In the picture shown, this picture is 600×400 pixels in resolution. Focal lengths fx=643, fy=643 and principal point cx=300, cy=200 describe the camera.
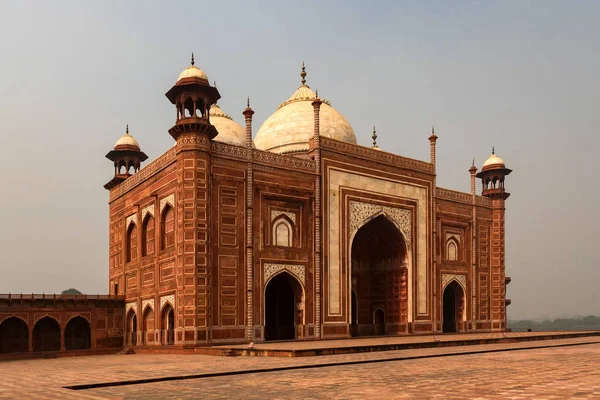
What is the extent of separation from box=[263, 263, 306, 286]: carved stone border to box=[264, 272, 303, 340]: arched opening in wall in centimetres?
140

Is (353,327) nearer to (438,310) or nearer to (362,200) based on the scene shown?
(438,310)

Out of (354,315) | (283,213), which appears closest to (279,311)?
(283,213)

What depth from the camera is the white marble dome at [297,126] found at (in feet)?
87.6

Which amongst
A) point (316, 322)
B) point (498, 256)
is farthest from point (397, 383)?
point (498, 256)

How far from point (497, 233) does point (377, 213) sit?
8434mm

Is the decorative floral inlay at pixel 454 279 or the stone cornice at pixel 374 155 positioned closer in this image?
the stone cornice at pixel 374 155

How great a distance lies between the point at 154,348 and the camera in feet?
64.8

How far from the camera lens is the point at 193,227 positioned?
1931 centimetres

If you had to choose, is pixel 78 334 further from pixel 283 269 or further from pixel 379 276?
pixel 379 276

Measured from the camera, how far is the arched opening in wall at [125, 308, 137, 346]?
901 inches

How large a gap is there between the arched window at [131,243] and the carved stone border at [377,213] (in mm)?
8016

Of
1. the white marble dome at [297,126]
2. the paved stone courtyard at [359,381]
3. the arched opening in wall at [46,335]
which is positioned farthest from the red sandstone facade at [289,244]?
the paved stone courtyard at [359,381]

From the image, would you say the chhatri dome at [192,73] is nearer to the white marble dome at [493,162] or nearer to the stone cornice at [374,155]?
the stone cornice at [374,155]

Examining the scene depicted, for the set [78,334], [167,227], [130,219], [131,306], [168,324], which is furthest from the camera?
[130,219]
